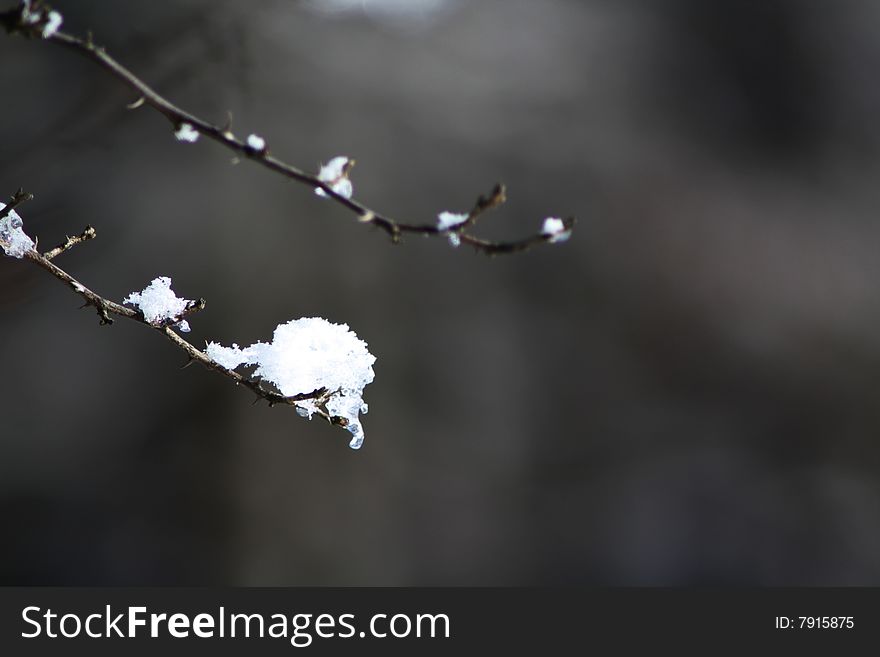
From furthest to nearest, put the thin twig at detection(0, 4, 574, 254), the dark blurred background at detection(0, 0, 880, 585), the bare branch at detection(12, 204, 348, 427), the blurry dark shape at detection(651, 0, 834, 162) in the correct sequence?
the blurry dark shape at detection(651, 0, 834, 162), the dark blurred background at detection(0, 0, 880, 585), the bare branch at detection(12, 204, 348, 427), the thin twig at detection(0, 4, 574, 254)

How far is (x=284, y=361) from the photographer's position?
619 millimetres

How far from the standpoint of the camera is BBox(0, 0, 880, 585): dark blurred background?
189 cm

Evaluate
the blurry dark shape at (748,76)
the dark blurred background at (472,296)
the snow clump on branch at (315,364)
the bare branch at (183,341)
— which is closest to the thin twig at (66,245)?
the bare branch at (183,341)

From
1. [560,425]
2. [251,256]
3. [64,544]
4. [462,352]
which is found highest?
[251,256]

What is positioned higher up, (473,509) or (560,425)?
(560,425)

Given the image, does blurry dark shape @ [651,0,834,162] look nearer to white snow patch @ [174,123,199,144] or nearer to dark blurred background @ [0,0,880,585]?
dark blurred background @ [0,0,880,585]

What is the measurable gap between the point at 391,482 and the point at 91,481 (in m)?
0.77

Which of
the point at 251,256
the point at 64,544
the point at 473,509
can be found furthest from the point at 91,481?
the point at 473,509

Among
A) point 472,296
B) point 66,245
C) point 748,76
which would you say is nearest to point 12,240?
point 66,245

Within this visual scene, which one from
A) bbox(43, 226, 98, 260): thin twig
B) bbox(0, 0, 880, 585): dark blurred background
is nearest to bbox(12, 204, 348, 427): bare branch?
bbox(43, 226, 98, 260): thin twig

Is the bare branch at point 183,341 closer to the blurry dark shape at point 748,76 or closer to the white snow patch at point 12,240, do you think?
the white snow patch at point 12,240

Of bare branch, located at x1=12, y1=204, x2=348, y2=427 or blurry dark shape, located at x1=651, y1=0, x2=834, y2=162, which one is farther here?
blurry dark shape, located at x1=651, y1=0, x2=834, y2=162

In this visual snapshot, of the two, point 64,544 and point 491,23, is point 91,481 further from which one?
point 491,23

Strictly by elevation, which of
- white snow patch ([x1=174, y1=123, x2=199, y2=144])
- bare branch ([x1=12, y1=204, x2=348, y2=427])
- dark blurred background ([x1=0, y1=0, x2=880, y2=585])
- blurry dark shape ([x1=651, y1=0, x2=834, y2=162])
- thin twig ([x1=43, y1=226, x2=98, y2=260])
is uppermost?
blurry dark shape ([x1=651, y1=0, x2=834, y2=162])
